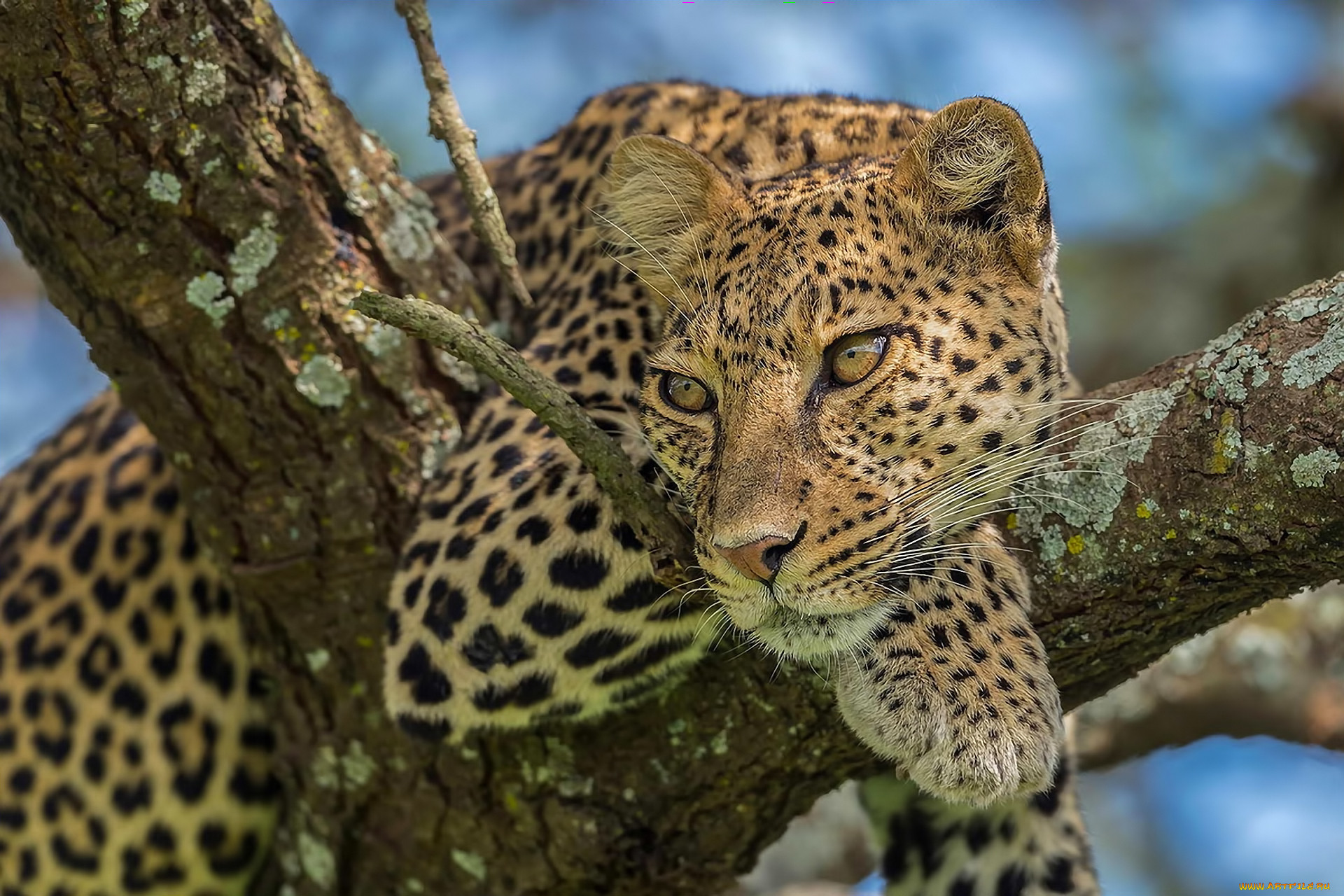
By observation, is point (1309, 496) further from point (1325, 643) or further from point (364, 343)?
point (1325, 643)

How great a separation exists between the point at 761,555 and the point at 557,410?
702 millimetres

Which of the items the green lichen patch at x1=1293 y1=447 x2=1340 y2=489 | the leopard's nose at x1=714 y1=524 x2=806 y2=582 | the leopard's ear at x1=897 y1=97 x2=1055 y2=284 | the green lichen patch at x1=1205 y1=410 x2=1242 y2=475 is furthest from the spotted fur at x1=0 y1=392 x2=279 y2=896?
the green lichen patch at x1=1293 y1=447 x2=1340 y2=489

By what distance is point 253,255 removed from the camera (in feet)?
17.2

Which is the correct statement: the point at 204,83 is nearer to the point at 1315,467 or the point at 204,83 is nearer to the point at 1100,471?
the point at 1100,471

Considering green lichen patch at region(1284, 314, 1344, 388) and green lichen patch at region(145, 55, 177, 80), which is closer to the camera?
green lichen patch at region(1284, 314, 1344, 388)

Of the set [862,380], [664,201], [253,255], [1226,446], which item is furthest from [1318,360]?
[253,255]

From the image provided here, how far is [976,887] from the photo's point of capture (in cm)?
597

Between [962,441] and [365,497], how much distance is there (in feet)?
7.33

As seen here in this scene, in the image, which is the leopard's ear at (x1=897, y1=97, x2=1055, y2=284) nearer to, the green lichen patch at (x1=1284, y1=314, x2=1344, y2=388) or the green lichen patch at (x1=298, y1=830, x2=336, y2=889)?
the green lichen patch at (x1=1284, y1=314, x2=1344, y2=388)

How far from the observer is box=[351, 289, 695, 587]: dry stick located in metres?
3.75

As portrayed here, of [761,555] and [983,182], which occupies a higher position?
[983,182]

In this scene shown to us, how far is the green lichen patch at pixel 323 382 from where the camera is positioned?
5.35 meters

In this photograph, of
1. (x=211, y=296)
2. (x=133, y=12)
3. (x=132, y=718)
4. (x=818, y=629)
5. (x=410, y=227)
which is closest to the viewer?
(x=818, y=629)

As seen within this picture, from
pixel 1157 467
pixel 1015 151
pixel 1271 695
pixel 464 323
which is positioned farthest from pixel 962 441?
pixel 1271 695
